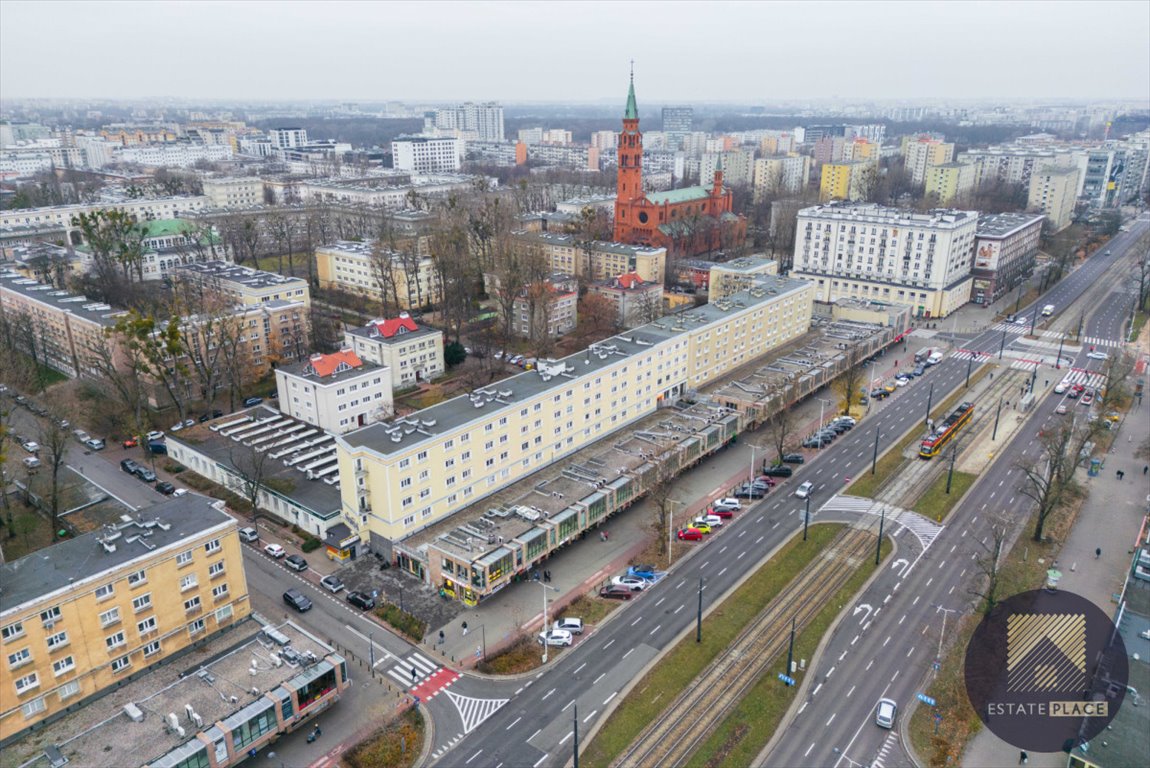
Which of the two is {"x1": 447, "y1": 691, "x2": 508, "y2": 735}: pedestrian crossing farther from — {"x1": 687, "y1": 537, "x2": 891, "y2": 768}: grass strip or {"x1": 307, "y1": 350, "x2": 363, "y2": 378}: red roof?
{"x1": 307, "y1": 350, "x2": 363, "y2": 378}: red roof

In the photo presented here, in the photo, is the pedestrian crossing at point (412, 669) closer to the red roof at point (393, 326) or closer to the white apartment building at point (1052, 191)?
the red roof at point (393, 326)

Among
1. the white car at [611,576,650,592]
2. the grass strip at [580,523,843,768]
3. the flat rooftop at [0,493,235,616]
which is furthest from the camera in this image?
the white car at [611,576,650,592]

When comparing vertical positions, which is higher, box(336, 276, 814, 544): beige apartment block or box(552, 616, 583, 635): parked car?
box(336, 276, 814, 544): beige apartment block

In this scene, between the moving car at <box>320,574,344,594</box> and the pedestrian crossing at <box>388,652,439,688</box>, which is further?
the moving car at <box>320,574,344,594</box>

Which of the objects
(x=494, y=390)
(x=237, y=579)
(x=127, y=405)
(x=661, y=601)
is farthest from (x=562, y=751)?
(x=127, y=405)

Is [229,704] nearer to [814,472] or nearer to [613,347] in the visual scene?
[613,347]

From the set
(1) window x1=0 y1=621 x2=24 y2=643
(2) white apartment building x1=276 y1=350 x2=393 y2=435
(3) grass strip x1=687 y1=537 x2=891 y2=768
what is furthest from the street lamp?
(2) white apartment building x1=276 y1=350 x2=393 y2=435
